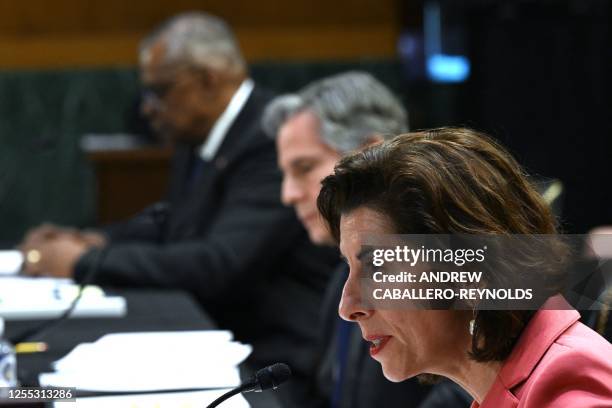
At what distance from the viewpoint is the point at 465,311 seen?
1.22 metres

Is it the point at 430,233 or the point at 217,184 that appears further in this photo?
the point at 217,184

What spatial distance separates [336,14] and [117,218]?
178 centimetres

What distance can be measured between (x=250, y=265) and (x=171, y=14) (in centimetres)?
355

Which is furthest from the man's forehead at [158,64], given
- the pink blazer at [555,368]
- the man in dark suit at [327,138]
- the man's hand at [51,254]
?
the pink blazer at [555,368]

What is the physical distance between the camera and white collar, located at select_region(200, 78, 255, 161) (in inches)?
143

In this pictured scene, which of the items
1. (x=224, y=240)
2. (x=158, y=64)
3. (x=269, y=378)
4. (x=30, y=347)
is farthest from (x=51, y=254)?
(x=269, y=378)

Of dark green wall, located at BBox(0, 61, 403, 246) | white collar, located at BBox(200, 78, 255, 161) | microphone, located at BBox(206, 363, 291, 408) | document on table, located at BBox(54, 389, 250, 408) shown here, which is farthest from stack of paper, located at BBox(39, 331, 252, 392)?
dark green wall, located at BBox(0, 61, 403, 246)

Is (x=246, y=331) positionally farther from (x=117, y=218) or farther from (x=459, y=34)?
(x=459, y=34)

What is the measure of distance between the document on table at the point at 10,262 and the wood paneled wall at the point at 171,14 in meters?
2.69

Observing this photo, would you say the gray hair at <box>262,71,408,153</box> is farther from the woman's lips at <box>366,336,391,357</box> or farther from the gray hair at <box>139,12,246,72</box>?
the woman's lips at <box>366,336,391,357</box>

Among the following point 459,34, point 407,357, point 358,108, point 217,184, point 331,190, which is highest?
point 331,190

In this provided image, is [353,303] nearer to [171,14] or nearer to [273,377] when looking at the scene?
[273,377]

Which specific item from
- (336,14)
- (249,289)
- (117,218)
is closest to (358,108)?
(249,289)

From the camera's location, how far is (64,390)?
1.46 metres
